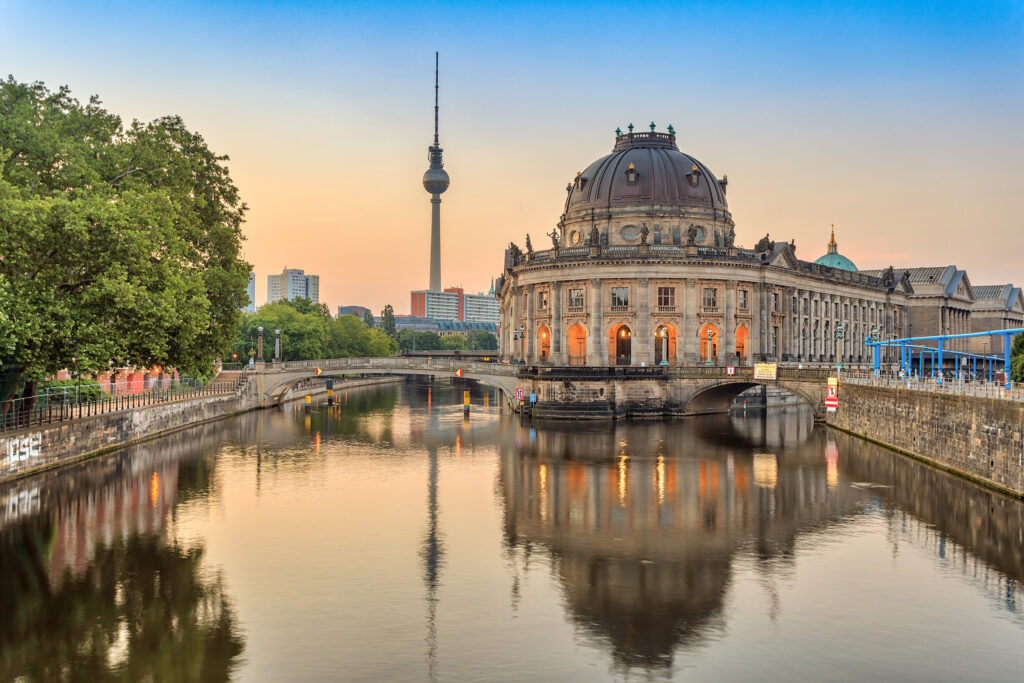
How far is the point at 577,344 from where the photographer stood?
310 ft

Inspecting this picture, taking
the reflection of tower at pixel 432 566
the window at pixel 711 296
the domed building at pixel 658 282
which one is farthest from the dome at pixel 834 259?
the reflection of tower at pixel 432 566

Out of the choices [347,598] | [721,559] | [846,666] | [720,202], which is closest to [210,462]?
[347,598]

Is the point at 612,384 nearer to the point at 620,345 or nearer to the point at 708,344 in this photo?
the point at 620,345

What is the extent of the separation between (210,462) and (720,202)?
74947 mm

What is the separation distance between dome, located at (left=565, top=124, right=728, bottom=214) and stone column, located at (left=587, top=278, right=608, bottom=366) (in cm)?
1682

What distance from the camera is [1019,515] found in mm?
34219

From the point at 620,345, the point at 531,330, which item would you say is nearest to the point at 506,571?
the point at 620,345

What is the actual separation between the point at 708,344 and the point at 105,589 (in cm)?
7524

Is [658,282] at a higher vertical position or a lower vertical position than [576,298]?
higher

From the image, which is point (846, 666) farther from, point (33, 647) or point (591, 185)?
point (591, 185)

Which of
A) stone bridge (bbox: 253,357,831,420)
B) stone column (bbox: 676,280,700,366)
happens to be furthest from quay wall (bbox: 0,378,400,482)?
stone column (bbox: 676,280,700,366)

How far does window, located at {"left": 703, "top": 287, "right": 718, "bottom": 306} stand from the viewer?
91062mm

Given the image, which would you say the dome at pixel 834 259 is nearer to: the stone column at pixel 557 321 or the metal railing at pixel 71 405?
the stone column at pixel 557 321

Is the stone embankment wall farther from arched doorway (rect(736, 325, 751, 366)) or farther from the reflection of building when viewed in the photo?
arched doorway (rect(736, 325, 751, 366))
